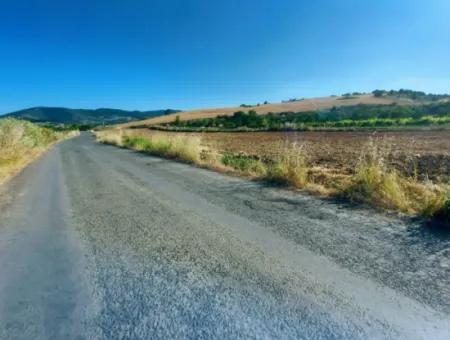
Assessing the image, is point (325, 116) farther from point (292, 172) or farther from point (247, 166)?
point (292, 172)

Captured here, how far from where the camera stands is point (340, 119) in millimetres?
82688

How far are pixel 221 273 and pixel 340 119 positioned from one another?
8399 cm

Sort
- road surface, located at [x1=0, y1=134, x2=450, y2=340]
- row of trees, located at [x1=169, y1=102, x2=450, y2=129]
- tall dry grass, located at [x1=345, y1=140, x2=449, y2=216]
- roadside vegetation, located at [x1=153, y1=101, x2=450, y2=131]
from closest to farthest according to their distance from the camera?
road surface, located at [x1=0, y1=134, x2=450, y2=340] < tall dry grass, located at [x1=345, y1=140, x2=449, y2=216] < roadside vegetation, located at [x1=153, y1=101, x2=450, y2=131] < row of trees, located at [x1=169, y1=102, x2=450, y2=129]

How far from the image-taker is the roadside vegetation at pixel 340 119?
62938 millimetres

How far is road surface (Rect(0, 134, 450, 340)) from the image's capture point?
299 cm

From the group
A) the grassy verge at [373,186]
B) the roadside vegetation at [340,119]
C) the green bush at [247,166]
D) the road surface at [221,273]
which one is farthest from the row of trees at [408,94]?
the road surface at [221,273]

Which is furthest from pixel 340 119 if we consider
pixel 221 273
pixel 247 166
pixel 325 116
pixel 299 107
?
pixel 221 273

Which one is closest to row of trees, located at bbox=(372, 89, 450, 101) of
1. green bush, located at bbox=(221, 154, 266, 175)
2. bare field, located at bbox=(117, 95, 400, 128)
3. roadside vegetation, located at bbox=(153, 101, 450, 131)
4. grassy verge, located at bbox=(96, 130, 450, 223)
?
bare field, located at bbox=(117, 95, 400, 128)

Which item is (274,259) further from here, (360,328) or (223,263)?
(360,328)

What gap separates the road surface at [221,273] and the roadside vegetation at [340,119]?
5759cm

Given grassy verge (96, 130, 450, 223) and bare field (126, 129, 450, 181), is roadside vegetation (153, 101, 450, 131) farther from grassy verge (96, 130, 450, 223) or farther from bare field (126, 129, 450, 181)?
grassy verge (96, 130, 450, 223)

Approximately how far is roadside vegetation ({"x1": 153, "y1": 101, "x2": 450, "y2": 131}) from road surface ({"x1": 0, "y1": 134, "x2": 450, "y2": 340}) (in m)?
57.6

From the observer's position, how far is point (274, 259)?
177 inches

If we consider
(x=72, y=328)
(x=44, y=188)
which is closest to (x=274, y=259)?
(x=72, y=328)
